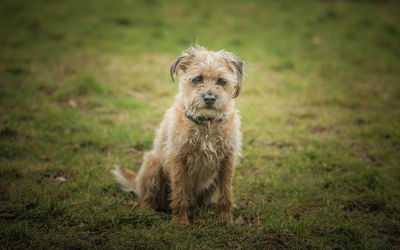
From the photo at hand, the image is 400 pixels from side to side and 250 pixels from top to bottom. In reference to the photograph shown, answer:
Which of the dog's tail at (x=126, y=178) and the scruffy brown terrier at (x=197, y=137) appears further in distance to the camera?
the dog's tail at (x=126, y=178)

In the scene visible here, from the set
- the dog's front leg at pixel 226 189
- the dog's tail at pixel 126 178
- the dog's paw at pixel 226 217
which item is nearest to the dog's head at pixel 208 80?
the dog's front leg at pixel 226 189

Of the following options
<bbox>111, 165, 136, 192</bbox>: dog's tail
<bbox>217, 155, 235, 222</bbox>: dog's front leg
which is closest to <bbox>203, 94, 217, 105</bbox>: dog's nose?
<bbox>217, 155, 235, 222</bbox>: dog's front leg

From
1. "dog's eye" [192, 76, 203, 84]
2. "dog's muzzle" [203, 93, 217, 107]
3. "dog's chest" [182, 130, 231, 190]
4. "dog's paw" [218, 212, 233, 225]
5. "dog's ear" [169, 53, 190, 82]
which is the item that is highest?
"dog's ear" [169, 53, 190, 82]

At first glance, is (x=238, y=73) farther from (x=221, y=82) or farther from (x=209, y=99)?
(x=209, y=99)

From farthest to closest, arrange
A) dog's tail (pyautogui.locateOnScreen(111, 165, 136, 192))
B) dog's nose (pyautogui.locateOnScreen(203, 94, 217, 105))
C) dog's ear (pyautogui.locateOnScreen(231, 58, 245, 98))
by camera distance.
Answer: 1. dog's tail (pyautogui.locateOnScreen(111, 165, 136, 192))
2. dog's ear (pyautogui.locateOnScreen(231, 58, 245, 98))
3. dog's nose (pyautogui.locateOnScreen(203, 94, 217, 105))

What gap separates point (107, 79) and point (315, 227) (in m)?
6.34

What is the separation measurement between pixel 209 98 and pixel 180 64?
0.72 m

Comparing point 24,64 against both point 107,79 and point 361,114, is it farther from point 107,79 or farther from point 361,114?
point 361,114

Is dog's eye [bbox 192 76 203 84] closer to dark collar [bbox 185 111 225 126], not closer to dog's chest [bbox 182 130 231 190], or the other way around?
dark collar [bbox 185 111 225 126]

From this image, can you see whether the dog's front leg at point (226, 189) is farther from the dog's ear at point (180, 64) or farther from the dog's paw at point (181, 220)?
the dog's ear at point (180, 64)

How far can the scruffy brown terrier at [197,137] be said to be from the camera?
11.5 feet

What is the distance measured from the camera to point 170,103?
22.6 ft

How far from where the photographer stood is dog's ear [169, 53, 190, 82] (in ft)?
11.7

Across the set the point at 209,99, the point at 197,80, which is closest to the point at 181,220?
the point at 209,99
